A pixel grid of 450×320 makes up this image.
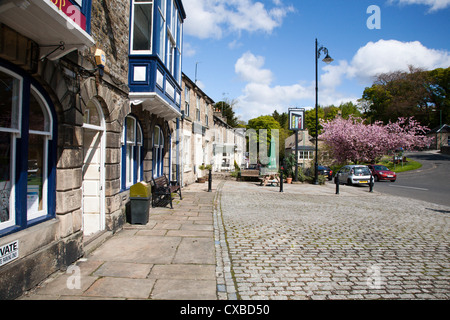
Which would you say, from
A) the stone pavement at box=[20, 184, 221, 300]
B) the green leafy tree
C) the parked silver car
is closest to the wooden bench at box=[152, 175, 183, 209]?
the stone pavement at box=[20, 184, 221, 300]

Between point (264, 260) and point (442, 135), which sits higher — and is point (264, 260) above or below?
below

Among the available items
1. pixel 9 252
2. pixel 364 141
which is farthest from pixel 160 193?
pixel 364 141

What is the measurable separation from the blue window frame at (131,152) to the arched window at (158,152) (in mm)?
1715

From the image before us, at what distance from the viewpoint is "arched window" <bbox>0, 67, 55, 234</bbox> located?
11.3 ft

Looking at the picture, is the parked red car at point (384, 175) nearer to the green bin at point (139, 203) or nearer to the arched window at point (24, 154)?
the green bin at point (139, 203)

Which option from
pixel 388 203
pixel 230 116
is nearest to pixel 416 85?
pixel 230 116

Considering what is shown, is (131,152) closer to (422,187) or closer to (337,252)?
(337,252)

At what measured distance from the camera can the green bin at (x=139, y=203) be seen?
6.84 meters

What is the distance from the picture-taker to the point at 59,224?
4320mm

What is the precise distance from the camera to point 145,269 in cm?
436

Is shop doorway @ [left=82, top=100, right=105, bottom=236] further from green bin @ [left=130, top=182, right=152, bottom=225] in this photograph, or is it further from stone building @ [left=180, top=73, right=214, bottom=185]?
stone building @ [left=180, top=73, right=214, bottom=185]

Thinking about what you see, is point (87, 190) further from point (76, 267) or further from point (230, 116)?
point (230, 116)

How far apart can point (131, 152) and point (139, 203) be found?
5.85 feet
